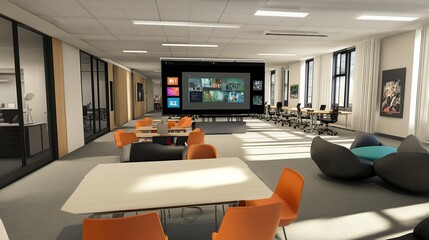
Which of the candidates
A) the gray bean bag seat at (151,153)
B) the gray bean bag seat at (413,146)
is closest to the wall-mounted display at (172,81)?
the gray bean bag seat at (151,153)

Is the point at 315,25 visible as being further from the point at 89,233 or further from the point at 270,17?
the point at 89,233

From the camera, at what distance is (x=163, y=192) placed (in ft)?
6.39

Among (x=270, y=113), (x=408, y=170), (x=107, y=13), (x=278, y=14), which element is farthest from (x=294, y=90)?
(x=107, y=13)

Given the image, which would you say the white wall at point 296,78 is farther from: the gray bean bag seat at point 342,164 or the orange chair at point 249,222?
the orange chair at point 249,222

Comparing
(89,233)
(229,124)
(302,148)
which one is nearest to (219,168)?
(89,233)

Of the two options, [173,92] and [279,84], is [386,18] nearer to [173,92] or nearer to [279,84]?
[173,92]

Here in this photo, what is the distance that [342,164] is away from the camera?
13.3 ft

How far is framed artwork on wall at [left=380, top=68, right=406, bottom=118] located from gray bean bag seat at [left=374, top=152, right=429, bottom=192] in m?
4.93

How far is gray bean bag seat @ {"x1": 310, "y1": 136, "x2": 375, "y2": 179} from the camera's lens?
13.2ft

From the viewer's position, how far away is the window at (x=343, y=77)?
1052cm

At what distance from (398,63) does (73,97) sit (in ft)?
31.5

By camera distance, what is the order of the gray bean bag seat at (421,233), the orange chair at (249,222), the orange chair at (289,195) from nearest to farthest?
the orange chair at (249,222) → the gray bean bag seat at (421,233) → the orange chair at (289,195)

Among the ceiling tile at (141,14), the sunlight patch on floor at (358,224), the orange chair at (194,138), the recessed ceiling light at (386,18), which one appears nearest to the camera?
the sunlight patch on floor at (358,224)

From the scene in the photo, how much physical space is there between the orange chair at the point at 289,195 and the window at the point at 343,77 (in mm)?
9661
